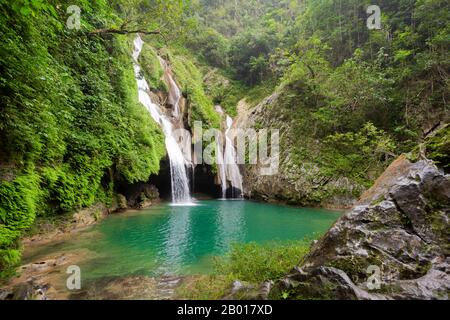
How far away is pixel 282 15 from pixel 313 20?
14.7 meters

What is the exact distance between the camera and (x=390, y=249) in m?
3.09

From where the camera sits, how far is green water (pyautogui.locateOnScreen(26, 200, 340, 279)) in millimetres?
6125

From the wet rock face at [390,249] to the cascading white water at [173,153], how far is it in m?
15.6

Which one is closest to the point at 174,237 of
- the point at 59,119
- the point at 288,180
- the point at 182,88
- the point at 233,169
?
the point at 59,119

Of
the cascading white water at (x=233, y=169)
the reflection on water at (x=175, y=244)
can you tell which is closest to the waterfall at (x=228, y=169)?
the cascading white water at (x=233, y=169)

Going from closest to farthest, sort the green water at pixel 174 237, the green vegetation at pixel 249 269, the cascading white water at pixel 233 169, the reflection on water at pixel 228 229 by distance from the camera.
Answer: the green vegetation at pixel 249 269, the green water at pixel 174 237, the reflection on water at pixel 228 229, the cascading white water at pixel 233 169

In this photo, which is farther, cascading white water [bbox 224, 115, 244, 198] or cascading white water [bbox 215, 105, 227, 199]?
cascading white water [bbox 224, 115, 244, 198]

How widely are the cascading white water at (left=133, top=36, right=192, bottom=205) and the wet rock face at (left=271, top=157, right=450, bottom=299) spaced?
15.6 metres

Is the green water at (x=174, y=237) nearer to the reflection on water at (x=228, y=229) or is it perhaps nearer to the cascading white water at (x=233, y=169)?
the reflection on water at (x=228, y=229)

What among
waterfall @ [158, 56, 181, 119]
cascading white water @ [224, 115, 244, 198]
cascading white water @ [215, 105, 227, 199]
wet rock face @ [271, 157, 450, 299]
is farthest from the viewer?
cascading white water @ [224, 115, 244, 198]

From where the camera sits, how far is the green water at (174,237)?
6.12 m

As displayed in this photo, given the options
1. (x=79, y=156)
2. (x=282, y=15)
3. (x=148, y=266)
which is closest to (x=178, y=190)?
(x=79, y=156)

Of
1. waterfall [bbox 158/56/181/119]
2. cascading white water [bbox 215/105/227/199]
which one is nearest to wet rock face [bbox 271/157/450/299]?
cascading white water [bbox 215/105/227/199]

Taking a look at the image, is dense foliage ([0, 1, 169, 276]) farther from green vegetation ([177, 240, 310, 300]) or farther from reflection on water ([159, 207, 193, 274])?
green vegetation ([177, 240, 310, 300])
